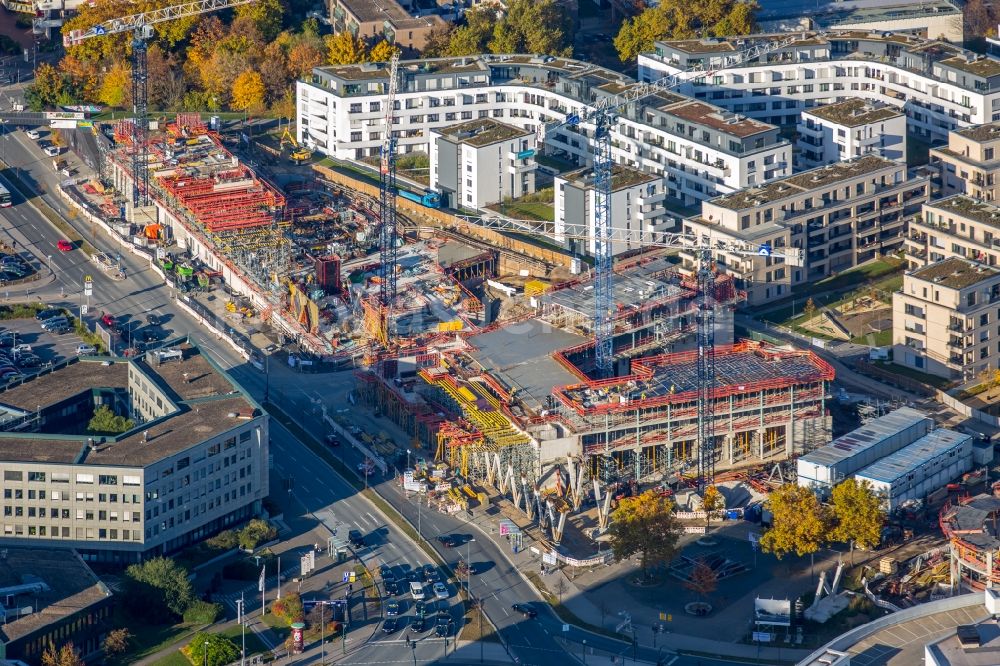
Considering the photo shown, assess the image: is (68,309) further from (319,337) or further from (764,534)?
(764,534)

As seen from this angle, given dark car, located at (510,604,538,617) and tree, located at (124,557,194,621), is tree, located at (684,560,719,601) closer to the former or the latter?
dark car, located at (510,604,538,617)

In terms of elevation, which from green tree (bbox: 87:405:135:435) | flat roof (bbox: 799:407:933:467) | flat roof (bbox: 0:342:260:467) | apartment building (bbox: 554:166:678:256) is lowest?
flat roof (bbox: 799:407:933:467)

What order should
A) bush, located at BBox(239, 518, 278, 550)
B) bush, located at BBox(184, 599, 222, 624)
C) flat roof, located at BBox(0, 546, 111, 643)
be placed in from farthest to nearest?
bush, located at BBox(239, 518, 278, 550) < bush, located at BBox(184, 599, 222, 624) < flat roof, located at BBox(0, 546, 111, 643)

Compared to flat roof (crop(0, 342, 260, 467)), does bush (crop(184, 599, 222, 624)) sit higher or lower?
lower

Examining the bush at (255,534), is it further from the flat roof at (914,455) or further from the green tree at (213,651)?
the flat roof at (914,455)

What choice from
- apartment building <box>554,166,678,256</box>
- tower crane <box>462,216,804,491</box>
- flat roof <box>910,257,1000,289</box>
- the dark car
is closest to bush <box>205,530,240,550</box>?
the dark car

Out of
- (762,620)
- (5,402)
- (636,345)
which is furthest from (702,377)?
(5,402)

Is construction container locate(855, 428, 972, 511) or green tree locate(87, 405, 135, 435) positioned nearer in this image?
construction container locate(855, 428, 972, 511)

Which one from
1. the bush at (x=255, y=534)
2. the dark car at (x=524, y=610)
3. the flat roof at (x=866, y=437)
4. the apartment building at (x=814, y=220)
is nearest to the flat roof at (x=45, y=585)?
the bush at (x=255, y=534)

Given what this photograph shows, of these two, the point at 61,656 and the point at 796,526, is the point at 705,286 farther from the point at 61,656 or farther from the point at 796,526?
the point at 61,656
